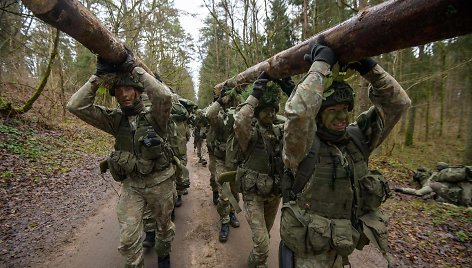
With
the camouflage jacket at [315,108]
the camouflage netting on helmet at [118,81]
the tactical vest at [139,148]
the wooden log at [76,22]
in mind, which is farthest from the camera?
the tactical vest at [139,148]

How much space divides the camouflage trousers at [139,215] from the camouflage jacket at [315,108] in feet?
6.43

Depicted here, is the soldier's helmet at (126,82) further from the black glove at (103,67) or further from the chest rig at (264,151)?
the chest rig at (264,151)

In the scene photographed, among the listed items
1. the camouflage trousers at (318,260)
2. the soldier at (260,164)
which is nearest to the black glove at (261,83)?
the soldier at (260,164)

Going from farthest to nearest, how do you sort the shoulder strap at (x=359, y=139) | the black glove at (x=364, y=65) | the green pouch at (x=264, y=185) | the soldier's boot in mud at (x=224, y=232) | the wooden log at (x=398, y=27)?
the soldier's boot in mud at (x=224, y=232) < the green pouch at (x=264, y=185) < the shoulder strap at (x=359, y=139) < the black glove at (x=364, y=65) < the wooden log at (x=398, y=27)

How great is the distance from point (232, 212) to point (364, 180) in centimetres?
352

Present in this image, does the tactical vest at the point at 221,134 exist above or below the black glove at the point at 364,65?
below

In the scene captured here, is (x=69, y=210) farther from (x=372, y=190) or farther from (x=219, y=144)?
(x=372, y=190)

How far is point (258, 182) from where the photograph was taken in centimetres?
380

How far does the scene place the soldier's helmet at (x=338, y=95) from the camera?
2.62m

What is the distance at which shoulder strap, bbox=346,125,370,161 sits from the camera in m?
2.79

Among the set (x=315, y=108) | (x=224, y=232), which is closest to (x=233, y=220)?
(x=224, y=232)

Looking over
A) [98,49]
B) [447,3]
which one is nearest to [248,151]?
[98,49]

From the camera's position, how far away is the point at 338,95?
263cm

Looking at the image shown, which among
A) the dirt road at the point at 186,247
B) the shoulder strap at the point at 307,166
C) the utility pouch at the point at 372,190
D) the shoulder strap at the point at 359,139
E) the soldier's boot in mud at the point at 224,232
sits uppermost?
the shoulder strap at the point at 359,139
